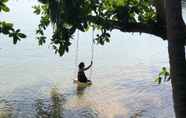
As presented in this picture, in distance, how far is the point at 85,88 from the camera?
22531mm

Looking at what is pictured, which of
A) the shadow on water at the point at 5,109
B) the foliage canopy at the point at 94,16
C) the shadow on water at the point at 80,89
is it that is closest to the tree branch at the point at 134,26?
the foliage canopy at the point at 94,16

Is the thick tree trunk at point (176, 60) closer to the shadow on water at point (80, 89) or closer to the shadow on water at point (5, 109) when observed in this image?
the shadow on water at point (5, 109)

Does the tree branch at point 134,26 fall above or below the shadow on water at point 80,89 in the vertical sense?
above

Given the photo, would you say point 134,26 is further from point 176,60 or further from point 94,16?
point 176,60

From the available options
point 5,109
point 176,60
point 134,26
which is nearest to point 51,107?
point 5,109

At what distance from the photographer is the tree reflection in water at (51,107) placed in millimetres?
17391

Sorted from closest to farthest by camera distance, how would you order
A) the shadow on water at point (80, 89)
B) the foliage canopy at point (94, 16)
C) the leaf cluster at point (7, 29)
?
the foliage canopy at point (94, 16)
the leaf cluster at point (7, 29)
the shadow on water at point (80, 89)

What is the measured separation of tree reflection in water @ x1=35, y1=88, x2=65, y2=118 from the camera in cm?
1739

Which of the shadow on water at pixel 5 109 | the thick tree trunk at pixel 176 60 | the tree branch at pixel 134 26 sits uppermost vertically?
the tree branch at pixel 134 26

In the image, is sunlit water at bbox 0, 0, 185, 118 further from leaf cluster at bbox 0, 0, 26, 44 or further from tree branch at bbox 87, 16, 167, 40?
tree branch at bbox 87, 16, 167, 40

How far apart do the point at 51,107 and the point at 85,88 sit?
4.29 metres

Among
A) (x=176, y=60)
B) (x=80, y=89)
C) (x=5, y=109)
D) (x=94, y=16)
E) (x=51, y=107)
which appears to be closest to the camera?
(x=176, y=60)

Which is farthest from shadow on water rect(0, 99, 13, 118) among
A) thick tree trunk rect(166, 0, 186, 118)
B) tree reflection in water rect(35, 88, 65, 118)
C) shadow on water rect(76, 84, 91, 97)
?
thick tree trunk rect(166, 0, 186, 118)

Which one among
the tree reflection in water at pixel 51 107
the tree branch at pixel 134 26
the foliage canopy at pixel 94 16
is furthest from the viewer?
the tree reflection in water at pixel 51 107
